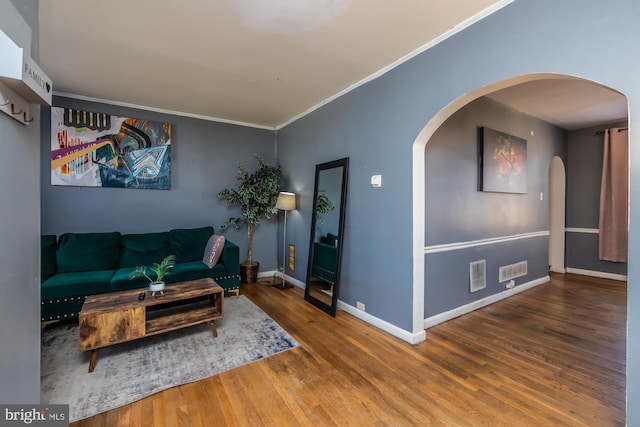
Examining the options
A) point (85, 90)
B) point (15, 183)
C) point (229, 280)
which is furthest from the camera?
point (229, 280)

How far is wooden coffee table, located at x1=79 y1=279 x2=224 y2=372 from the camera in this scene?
2.04 metres

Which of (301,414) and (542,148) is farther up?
(542,148)

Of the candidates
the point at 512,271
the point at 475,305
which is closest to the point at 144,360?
the point at 475,305

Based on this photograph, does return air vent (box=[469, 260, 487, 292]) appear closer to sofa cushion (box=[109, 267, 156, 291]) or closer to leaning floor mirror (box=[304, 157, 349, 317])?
leaning floor mirror (box=[304, 157, 349, 317])

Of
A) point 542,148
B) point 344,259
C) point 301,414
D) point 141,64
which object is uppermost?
point 141,64

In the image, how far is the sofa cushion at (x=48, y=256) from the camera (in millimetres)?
2939

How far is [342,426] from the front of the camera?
1547mm

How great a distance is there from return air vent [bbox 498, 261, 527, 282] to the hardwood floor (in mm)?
709

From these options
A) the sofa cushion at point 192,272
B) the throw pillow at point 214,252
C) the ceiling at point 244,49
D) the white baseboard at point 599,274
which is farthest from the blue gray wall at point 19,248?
the white baseboard at point 599,274

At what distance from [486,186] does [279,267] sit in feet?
11.4

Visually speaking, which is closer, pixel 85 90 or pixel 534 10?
pixel 534 10

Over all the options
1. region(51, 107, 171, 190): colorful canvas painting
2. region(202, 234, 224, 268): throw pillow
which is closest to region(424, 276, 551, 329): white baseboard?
region(202, 234, 224, 268): throw pillow

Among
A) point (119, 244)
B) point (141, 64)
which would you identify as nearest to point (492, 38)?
point (141, 64)

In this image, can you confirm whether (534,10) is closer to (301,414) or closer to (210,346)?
(301,414)
